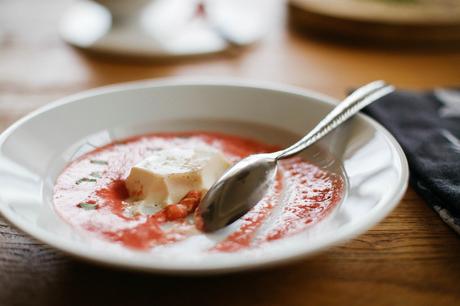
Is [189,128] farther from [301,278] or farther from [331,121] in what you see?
[301,278]

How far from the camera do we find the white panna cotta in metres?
1.22

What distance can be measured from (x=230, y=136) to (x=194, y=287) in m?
0.63

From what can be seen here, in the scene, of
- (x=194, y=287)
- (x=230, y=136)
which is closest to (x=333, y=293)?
(x=194, y=287)

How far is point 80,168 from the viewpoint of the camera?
1.36 m

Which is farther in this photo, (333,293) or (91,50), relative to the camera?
(91,50)

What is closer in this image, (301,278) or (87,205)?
(301,278)

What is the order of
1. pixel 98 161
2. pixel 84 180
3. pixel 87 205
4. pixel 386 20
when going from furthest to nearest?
pixel 386 20, pixel 98 161, pixel 84 180, pixel 87 205

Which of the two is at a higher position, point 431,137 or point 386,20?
point 386,20

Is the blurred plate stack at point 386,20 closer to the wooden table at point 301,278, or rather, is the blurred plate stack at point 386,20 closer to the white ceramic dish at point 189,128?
the white ceramic dish at point 189,128

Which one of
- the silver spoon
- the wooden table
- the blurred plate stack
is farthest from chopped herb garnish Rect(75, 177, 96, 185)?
the blurred plate stack

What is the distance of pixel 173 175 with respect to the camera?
125 cm

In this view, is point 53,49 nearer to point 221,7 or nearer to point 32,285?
point 221,7

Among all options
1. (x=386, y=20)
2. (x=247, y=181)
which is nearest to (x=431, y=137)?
(x=247, y=181)

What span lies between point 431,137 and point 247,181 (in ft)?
1.96
